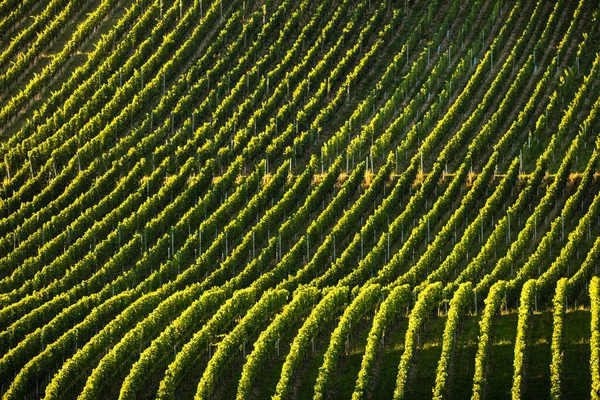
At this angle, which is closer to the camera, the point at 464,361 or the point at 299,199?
the point at 464,361

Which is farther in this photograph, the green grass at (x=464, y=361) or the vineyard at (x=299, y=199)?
the vineyard at (x=299, y=199)

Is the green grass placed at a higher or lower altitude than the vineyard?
lower

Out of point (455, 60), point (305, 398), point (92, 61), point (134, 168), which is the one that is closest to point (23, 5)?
point (92, 61)

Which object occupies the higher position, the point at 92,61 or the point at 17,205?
the point at 92,61

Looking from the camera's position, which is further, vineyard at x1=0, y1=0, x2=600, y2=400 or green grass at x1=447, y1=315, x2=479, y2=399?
vineyard at x1=0, y1=0, x2=600, y2=400

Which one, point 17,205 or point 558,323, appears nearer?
point 558,323

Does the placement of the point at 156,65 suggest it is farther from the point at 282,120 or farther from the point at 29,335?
the point at 29,335

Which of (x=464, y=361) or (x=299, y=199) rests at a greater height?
(x=299, y=199)

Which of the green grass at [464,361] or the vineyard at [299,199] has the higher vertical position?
the vineyard at [299,199]
